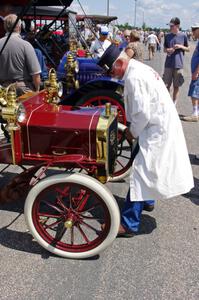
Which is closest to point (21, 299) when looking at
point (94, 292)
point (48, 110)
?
point (94, 292)

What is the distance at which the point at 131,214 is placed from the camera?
2.70m

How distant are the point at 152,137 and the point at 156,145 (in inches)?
2.6

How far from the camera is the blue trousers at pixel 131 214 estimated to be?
267 cm

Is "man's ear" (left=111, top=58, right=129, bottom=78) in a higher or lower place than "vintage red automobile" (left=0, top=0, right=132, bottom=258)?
higher

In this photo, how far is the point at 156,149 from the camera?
248 centimetres

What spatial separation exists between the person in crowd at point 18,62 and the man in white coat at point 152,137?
4.71 feet

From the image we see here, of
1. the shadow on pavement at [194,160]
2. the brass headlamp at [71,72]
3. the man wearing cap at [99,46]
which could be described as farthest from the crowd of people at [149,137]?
the man wearing cap at [99,46]

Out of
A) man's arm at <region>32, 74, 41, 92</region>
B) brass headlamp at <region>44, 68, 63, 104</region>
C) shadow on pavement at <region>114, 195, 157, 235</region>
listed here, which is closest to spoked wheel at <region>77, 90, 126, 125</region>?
man's arm at <region>32, 74, 41, 92</region>

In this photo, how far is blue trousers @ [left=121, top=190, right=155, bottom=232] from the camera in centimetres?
267

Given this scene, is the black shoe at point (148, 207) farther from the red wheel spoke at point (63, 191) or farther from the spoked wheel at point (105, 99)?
the spoked wheel at point (105, 99)

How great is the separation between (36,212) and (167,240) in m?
1.10

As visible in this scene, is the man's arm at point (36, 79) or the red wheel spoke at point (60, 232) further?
the man's arm at point (36, 79)

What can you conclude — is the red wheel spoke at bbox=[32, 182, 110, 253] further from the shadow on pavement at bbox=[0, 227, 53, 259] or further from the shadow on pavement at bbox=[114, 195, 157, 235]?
the shadow on pavement at bbox=[114, 195, 157, 235]

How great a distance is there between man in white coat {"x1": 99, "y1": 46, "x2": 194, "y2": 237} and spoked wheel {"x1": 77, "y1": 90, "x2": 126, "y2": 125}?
2.08 metres
